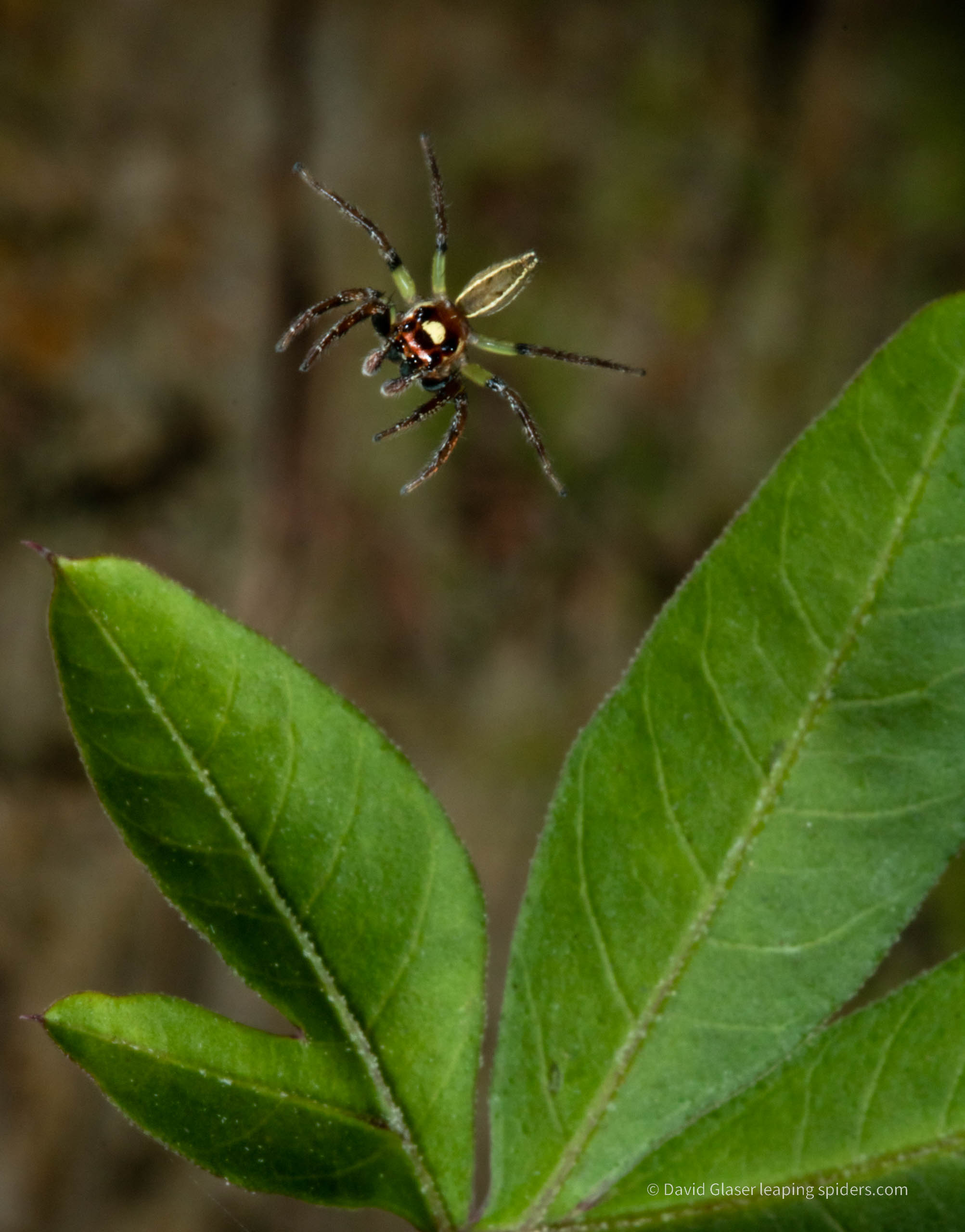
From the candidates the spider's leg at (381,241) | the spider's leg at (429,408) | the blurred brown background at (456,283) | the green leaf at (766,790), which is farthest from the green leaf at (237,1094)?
the blurred brown background at (456,283)

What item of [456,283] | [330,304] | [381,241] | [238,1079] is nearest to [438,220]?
[381,241]

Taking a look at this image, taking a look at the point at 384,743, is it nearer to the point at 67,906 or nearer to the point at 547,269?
the point at 67,906

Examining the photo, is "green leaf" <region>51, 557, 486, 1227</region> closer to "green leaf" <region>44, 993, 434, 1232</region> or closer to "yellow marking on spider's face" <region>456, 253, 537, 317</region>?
"green leaf" <region>44, 993, 434, 1232</region>

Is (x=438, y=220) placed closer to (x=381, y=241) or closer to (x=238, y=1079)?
(x=381, y=241)

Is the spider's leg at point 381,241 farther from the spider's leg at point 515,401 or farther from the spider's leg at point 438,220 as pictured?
the spider's leg at point 515,401

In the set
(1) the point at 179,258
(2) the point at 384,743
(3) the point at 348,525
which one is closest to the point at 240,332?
(1) the point at 179,258

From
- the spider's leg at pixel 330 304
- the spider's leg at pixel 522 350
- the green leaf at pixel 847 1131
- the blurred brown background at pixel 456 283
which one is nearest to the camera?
the green leaf at pixel 847 1131
